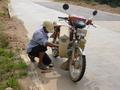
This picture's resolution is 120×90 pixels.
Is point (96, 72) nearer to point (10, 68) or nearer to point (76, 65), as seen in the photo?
point (76, 65)

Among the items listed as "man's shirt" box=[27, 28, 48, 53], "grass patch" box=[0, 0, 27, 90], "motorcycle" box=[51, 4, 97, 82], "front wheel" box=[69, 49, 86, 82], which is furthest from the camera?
"man's shirt" box=[27, 28, 48, 53]

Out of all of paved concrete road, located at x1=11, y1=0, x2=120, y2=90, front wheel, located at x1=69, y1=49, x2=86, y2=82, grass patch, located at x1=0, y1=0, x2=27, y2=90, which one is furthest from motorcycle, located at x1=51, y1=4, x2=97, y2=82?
grass patch, located at x1=0, y1=0, x2=27, y2=90

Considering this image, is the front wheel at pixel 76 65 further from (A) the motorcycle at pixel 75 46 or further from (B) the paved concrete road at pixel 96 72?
(B) the paved concrete road at pixel 96 72

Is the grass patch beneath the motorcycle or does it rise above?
beneath

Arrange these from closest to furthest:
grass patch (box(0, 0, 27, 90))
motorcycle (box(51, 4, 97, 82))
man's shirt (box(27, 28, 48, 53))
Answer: grass patch (box(0, 0, 27, 90)) → motorcycle (box(51, 4, 97, 82)) → man's shirt (box(27, 28, 48, 53))

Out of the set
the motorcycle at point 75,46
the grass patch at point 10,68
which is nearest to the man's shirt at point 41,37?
the motorcycle at point 75,46

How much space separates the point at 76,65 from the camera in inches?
292

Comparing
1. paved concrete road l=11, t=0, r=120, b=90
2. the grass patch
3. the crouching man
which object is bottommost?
paved concrete road l=11, t=0, r=120, b=90

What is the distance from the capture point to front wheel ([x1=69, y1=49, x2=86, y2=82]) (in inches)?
283

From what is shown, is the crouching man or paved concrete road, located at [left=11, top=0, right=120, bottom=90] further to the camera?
the crouching man

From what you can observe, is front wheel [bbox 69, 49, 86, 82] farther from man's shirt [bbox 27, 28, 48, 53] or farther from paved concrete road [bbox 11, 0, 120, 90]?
man's shirt [bbox 27, 28, 48, 53]

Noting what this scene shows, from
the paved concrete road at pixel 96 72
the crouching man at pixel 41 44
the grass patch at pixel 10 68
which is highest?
the crouching man at pixel 41 44

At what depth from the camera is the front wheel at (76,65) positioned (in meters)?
7.18

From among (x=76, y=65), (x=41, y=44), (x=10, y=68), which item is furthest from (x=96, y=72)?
(x=10, y=68)
